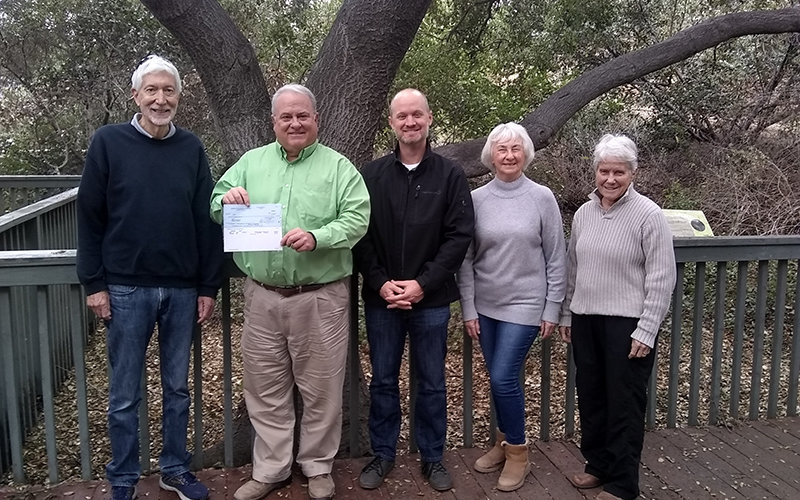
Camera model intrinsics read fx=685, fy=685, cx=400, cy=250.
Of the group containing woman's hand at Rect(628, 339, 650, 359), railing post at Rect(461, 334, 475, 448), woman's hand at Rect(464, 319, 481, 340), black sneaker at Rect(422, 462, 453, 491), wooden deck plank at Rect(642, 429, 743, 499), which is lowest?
wooden deck plank at Rect(642, 429, 743, 499)

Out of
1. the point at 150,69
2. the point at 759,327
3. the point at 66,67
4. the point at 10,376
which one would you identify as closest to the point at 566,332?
the point at 759,327

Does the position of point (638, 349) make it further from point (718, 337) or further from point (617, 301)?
point (718, 337)

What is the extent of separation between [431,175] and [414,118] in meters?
0.26

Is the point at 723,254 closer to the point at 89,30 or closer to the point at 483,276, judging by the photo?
the point at 483,276

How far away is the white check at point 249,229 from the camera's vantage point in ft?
8.79

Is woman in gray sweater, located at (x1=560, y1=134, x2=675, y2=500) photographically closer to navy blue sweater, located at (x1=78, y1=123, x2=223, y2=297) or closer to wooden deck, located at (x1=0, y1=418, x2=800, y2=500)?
wooden deck, located at (x1=0, y1=418, x2=800, y2=500)

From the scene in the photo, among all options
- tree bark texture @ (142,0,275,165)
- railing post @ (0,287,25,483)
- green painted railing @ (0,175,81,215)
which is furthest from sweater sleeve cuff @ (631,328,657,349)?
green painted railing @ (0,175,81,215)

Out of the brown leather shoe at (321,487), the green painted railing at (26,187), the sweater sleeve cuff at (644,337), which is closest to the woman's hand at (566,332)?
the sweater sleeve cuff at (644,337)

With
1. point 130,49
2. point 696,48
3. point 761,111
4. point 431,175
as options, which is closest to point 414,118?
point 431,175

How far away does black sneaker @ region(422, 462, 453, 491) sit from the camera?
3207mm

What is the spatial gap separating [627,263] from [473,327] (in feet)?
2.40

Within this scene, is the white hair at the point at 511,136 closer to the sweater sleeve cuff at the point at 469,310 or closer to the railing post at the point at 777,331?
the sweater sleeve cuff at the point at 469,310

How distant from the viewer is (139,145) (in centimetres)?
272

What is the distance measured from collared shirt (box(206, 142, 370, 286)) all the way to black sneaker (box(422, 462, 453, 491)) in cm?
108
